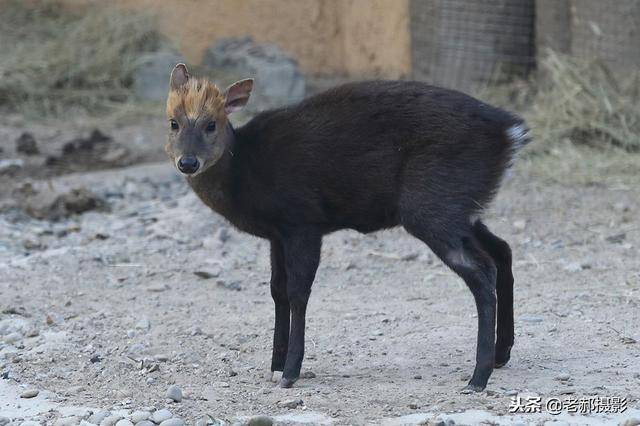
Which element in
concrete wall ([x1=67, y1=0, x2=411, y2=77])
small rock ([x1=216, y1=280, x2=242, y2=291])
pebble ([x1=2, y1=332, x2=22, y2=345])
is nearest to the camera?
pebble ([x1=2, y1=332, x2=22, y2=345])

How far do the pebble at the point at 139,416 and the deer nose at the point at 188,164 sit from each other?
1129mm

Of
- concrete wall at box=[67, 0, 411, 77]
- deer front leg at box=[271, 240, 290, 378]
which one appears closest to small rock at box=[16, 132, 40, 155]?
concrete wall at box=[67, 0, 411, 77]

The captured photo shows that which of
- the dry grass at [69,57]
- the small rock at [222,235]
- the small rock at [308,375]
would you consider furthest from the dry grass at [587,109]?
the small rock at [308,375]

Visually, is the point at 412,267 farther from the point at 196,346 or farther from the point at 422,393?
the point at 422,393

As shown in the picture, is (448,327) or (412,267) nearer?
(448,327)

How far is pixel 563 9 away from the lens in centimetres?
1012

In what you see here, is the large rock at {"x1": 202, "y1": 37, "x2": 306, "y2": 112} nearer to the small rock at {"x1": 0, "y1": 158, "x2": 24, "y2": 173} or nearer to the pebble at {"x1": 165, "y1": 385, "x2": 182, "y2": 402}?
the small rock at {"x1": 0, "y1": 158, "x2": 24, "y2": 173}

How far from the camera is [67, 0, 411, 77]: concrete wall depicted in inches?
484

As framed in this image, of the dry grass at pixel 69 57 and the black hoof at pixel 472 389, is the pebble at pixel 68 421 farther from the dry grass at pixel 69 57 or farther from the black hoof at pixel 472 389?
the dry grass at pixel 69 57

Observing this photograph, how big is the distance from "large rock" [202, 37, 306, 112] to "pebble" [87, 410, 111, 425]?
6.69 meters

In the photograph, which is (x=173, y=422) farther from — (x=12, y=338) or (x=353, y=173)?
(x=12, y=338)

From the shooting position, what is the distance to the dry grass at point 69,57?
11562mm

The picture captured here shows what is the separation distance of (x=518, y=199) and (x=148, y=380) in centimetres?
396

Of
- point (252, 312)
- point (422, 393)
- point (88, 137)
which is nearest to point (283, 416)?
point (422, 393)
